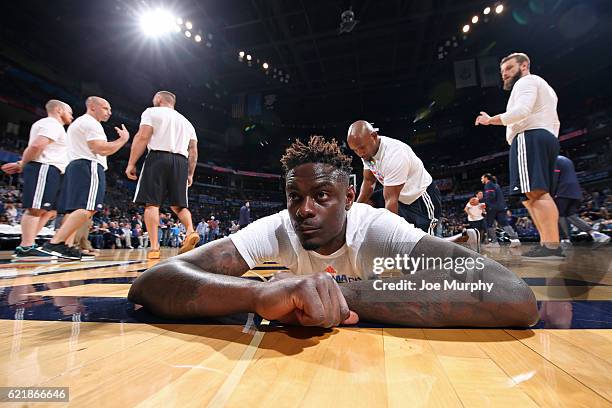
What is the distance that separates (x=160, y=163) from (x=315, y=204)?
282 cm

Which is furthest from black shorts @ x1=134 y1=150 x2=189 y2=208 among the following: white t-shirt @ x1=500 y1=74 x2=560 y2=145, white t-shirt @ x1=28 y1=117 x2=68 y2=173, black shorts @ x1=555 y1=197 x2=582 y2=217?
black shorts @ x1=555 y1=197 x2=582 y2=217

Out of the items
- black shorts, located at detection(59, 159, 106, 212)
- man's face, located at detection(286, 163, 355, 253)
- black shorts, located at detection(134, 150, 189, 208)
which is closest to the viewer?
man's face, located at detection(286, 163, 355, 253)

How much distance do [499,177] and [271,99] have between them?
1758 centimetres

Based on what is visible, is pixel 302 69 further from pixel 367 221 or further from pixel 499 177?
pixel 499 177

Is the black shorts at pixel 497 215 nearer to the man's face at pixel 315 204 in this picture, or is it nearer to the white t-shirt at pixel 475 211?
the white t-shirt at pixel 475 211

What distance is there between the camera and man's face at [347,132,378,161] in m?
2.50

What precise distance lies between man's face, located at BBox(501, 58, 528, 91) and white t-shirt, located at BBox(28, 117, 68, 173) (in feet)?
18.1

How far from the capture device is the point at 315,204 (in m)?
1.19

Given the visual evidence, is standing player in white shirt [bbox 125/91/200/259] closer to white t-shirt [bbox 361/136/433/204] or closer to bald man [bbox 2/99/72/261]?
bald man [bbox 2/99/72/261]

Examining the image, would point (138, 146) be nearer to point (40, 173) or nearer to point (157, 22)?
point (40, 173)

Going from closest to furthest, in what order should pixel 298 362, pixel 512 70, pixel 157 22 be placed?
1. pixel 298 362
2. pixel 512 70
3. pixel 157 22

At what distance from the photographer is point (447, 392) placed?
1.76ft

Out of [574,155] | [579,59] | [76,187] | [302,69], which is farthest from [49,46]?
[574,155]

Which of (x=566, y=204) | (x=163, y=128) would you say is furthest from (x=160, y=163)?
(x=566, y=204)
